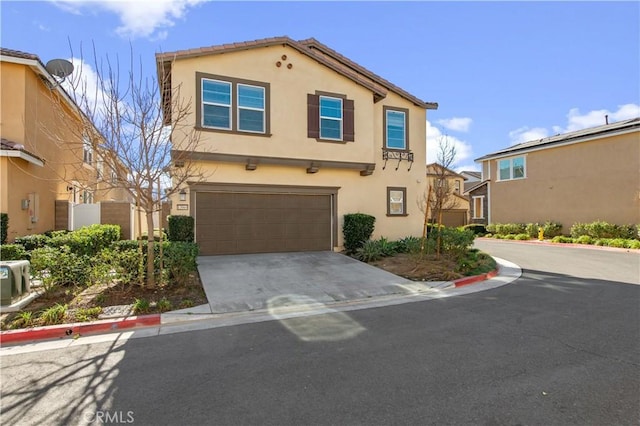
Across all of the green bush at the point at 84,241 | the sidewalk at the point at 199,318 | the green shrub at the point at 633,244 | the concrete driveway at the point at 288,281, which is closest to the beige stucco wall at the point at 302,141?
the green bush at the point at 84,241

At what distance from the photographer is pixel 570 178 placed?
21.9 m

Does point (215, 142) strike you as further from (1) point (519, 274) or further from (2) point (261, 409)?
(1) point (519, 274)

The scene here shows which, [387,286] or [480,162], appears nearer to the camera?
[387,286]

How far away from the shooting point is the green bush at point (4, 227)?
9.86 metres

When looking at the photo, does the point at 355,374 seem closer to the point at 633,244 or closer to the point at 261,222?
the point at 261,222

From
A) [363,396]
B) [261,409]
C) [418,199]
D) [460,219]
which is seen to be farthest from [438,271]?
[460,219]

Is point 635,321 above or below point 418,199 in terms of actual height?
below

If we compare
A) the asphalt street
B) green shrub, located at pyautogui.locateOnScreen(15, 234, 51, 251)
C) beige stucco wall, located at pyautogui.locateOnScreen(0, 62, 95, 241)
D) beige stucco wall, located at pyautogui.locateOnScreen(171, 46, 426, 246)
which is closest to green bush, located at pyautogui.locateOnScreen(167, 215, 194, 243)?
beige stucco wall, located at pyautogui.locateOnScreen(171, 46, 426, 246)

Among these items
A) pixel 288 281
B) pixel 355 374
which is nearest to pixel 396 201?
pixel 288 281

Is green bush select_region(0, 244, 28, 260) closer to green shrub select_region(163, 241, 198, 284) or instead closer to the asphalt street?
green shrub select_region(163, 241, 198, 284)

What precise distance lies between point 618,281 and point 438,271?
16.1 ft

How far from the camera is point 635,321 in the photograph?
5.96 m

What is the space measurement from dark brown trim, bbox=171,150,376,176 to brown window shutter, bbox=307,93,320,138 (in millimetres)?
1040

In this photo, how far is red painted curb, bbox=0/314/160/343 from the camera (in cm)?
531
